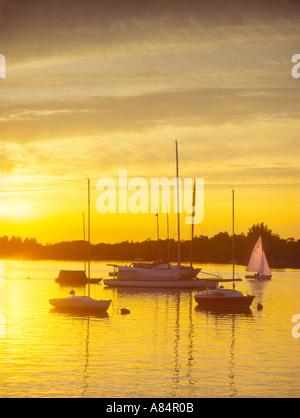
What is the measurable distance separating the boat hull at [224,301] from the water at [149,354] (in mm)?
1201

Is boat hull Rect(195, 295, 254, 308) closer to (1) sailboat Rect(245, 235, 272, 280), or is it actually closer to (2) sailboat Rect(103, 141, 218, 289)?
(2) sailboat Rect(103, 141, 218, 289)

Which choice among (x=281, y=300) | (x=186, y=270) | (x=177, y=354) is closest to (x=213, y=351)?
(x=177, y=354)

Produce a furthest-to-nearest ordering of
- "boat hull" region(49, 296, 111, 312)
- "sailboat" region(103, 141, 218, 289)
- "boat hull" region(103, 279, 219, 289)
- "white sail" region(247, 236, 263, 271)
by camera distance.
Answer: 1. "white sail" region(247, 236, 263, 271)
2. "sailboat" region(103, 141, 218, 289)
3. "boat hull" region(103, 279, 219, 289)
4. "boat hull" region(49, 296, 111, 312)

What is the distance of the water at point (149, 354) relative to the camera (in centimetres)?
3300

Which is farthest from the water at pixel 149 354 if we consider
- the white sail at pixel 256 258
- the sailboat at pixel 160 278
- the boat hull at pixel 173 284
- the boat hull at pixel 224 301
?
the white sail at pixel 256 258

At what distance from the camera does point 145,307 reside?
7656cm

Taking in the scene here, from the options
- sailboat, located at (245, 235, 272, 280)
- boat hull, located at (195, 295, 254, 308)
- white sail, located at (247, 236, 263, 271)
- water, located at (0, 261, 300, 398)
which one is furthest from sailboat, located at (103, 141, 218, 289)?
white sail, located at (247, 236, 263, 271)

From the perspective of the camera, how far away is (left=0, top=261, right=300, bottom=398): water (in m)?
33.0

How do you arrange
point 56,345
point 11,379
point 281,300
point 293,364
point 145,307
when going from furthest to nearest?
1. point 281,300
2. point 145,307
3. point 56,345
4. point 293,364
5. point 11,379

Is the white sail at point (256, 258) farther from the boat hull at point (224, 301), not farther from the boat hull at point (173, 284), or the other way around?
the boat hull at point (224, 301)

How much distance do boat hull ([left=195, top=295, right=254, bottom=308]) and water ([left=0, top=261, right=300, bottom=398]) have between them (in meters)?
1.20
